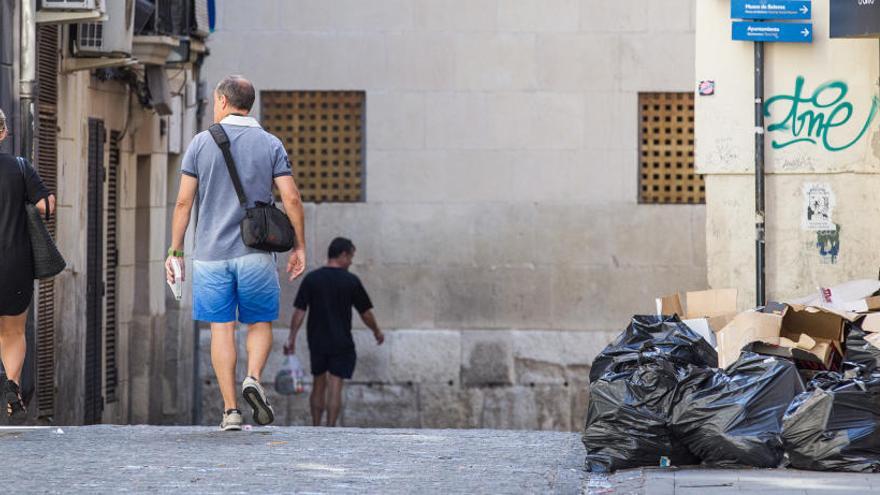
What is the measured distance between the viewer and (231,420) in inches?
375

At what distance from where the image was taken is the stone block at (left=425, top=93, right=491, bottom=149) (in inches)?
703

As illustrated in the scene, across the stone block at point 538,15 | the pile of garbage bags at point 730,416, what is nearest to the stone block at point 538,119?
the stone block at point 538,15

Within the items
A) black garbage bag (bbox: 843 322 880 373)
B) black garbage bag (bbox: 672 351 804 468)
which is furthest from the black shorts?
black garbage bag (bbox: 672 351 804 468)

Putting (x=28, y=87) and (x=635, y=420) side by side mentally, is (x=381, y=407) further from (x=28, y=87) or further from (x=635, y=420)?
(x=635, y=420)

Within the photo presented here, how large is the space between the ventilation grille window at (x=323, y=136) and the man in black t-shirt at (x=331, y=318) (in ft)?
5.22

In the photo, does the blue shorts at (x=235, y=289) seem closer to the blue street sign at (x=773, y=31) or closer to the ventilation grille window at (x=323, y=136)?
the blue street sign at (x=773, y=31)

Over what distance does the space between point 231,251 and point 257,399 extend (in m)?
0.73

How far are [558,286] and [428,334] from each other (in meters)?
1.28

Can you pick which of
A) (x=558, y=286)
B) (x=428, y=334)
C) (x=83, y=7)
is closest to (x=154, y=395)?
(x=428, y=334)

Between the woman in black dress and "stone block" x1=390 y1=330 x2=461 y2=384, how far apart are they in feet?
27.0

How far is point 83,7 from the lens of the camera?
13.0 metres

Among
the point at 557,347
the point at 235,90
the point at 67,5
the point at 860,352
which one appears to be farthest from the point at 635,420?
the point at 557,347

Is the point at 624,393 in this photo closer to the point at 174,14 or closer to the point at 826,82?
the point at 826,82

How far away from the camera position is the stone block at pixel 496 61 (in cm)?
1777
